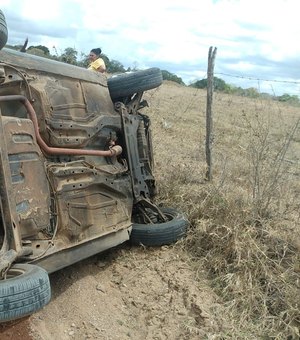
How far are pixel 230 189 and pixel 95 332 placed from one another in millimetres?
2849

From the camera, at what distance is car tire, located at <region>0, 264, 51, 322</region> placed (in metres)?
2.97

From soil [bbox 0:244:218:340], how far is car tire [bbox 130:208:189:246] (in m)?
0.11

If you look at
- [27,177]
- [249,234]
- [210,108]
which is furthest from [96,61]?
[27,177]

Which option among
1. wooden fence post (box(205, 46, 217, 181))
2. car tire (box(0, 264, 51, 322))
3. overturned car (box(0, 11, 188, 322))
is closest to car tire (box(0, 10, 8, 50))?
overturned car (box(0, 11, 188, 322))

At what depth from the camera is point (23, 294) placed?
3.03 meters

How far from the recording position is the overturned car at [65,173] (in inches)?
136

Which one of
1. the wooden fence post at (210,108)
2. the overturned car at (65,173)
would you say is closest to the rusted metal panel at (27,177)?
the overturned car at (65,173)

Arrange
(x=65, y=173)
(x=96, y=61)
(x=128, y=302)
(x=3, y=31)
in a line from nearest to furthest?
1. (x=3, y=31)
2. (x=65, y=173)
3. (x=128, y=302)
4. (x=96, y=61)

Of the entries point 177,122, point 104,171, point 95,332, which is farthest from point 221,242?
point 177,122

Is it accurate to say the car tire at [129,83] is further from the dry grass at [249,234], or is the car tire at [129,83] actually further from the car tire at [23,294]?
the car tire at [23,294]

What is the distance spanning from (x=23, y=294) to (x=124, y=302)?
5.52 ft

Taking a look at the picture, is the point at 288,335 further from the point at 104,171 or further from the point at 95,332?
the point at 104,171

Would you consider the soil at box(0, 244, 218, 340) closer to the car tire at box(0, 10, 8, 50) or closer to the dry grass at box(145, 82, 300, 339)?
the dry grass at box(145, 82, 300, 339)

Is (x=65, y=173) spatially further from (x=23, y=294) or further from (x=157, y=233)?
(x=157, y=233)
